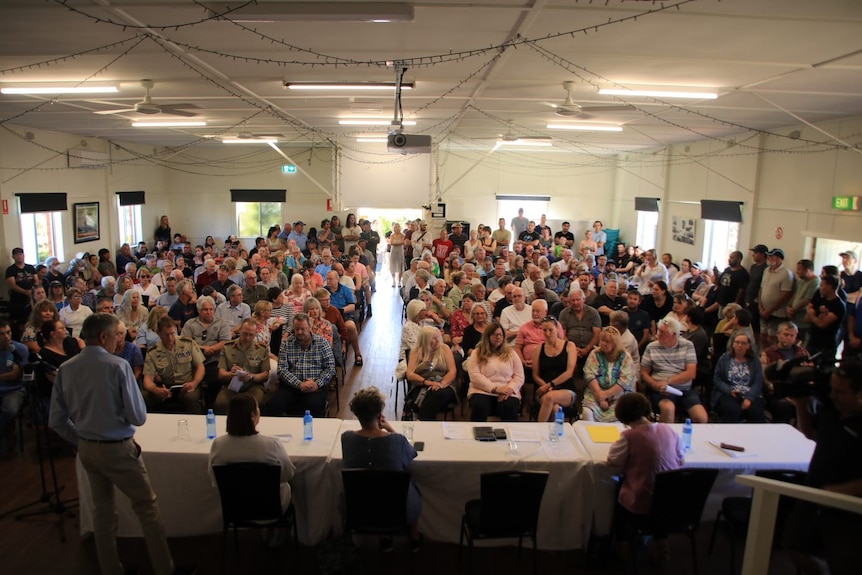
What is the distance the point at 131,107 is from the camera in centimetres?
816

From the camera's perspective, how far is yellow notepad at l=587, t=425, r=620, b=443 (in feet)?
12.4

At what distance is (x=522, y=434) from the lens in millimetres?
3877

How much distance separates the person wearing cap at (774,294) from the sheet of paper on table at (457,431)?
6.09m

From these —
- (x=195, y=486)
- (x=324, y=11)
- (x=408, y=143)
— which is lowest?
(x=195, y=486)

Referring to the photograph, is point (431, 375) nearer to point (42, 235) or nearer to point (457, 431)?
point (457, 431)

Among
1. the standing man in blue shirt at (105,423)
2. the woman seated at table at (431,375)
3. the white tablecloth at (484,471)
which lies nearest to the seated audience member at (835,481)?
the white tablecloth at (484,471)

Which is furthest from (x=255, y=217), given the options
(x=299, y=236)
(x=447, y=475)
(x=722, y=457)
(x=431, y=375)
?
(x=722, y=457)

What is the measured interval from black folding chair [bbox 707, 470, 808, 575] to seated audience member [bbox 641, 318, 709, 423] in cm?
140

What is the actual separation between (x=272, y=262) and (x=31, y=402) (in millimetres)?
4529

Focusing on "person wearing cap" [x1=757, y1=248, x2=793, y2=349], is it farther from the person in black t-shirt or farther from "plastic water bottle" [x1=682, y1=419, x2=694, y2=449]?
the person in black t-shirt

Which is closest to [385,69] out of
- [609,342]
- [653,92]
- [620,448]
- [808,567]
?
[653,92]

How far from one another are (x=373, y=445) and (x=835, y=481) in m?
2.17

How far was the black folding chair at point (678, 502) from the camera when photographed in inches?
126

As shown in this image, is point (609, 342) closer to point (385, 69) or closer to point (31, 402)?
point (385, 69)
